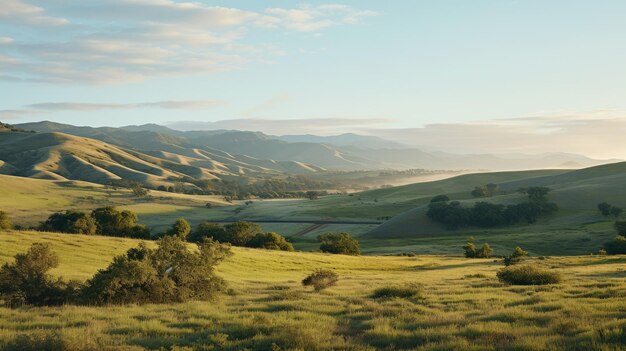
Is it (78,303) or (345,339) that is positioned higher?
(345,339)

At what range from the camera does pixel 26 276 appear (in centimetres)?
2516

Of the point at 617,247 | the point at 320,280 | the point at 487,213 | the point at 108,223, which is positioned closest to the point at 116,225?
the point at 108,223

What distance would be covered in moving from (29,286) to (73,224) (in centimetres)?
5780

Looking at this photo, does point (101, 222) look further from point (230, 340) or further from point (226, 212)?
point (226, 212)

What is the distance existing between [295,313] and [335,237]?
7197 cm

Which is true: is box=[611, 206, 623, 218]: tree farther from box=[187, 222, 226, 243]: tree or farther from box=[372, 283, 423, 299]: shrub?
box=[372, 283, 423, 299]: shrub

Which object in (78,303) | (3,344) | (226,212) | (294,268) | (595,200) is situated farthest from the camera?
(226,212)

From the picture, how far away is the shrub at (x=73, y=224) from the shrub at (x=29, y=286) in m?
54.2

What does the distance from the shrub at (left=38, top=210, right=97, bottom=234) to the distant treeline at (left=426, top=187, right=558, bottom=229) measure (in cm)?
10337

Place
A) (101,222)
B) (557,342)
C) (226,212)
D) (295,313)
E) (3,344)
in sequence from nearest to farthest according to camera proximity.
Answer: (557,342) < (3,344) < (295,313) < (101,222) < (226,212)

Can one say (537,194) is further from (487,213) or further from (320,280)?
(320,280)

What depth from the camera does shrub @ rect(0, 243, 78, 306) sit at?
2488 centimetres

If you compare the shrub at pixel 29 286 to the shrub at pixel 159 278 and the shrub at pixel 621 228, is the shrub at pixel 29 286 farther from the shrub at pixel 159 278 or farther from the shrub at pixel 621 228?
the shrub at pixel 621 228

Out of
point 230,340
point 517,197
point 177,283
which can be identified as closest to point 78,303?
point 177,283
